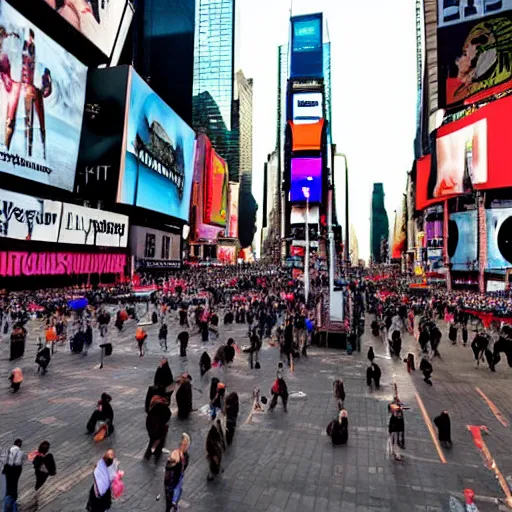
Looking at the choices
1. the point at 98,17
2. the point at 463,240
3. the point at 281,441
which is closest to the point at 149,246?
the point at 98,17

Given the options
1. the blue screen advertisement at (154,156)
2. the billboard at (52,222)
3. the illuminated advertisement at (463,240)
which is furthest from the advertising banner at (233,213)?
the billboard at (52,222)

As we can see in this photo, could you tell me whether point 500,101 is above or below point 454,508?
above

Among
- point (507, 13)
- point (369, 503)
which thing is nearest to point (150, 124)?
point (369, 503)

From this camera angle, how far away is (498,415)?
10766mm

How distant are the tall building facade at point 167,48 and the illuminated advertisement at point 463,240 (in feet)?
138

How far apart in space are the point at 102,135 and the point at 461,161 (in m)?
50.6

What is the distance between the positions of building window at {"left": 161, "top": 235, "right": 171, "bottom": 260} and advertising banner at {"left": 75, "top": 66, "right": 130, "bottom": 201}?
1215 centimetres

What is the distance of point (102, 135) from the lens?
105 ft

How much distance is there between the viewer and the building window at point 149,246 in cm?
3985

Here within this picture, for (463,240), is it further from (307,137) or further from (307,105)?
(307,105)

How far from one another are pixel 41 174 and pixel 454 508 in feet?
82.8

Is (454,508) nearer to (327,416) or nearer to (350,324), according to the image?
(327,416)

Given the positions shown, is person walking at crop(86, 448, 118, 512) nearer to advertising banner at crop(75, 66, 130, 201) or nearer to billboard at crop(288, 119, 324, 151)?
advertising banner at crop(75, 66, 130, 201)

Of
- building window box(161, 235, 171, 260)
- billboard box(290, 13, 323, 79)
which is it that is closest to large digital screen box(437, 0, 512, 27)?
building window box(161, 235, 171, 260)
